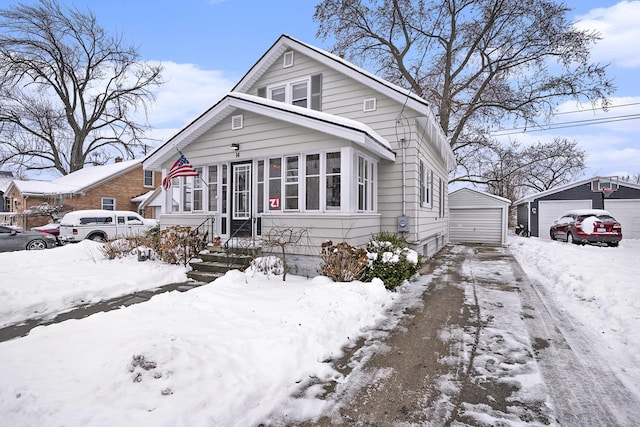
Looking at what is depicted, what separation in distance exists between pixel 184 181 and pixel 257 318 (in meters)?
7.35

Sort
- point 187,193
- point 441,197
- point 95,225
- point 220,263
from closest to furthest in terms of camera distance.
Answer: point 220,263 → point 187,193 → point 95,225 → point 441,197

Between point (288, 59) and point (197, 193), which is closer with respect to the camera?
point (197, 193)

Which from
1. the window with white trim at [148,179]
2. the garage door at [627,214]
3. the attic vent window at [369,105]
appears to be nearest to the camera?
the attic vent window at [369,105]

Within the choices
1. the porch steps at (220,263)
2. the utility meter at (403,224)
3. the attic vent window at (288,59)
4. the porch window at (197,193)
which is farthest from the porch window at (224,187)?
the utility meter at (403,224)

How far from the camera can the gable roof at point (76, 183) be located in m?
23.2

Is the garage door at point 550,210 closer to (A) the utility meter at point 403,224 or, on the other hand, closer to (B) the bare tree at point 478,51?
(B) the bare tree at point 478,51

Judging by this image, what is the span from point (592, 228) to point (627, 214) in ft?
23.2

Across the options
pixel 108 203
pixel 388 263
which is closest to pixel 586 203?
pixel 388 263

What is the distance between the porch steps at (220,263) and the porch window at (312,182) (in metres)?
1.82

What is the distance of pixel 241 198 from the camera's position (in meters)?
9.51

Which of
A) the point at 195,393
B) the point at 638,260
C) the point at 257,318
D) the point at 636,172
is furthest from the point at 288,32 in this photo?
the point at 636,172

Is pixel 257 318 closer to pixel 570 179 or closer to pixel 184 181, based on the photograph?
pixel 184 181

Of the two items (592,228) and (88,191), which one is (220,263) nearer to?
(592,228)

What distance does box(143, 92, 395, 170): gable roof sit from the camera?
7.32 meters
